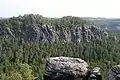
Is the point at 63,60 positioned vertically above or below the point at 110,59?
above

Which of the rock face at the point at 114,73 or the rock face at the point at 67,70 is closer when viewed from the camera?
the rock face at the point at 114,73

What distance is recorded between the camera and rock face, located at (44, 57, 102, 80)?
20906mm

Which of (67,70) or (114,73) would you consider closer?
(114,73)

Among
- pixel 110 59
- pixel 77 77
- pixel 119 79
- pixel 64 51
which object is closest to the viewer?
pixel 119 79

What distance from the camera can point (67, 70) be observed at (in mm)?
20984

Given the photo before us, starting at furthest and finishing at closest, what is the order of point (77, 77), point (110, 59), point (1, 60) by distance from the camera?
point (110, 59)
point (1, 60)
point (77, 77)

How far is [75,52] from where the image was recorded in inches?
7554

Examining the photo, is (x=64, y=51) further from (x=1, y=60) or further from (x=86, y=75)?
(x=86, y=75)

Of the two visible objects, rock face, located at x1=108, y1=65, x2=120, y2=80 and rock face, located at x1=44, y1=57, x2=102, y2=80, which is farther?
rock face, located at x1=44, y1=57, x2=102, y2=80

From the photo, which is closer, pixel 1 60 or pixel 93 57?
pixel 1 60

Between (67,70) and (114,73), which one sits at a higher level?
(114,73)

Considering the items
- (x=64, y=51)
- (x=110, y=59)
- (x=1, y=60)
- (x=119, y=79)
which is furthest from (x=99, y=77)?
(x=64, y=51)

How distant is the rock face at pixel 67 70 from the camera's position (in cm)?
2091

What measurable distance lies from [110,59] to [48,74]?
15510cm
